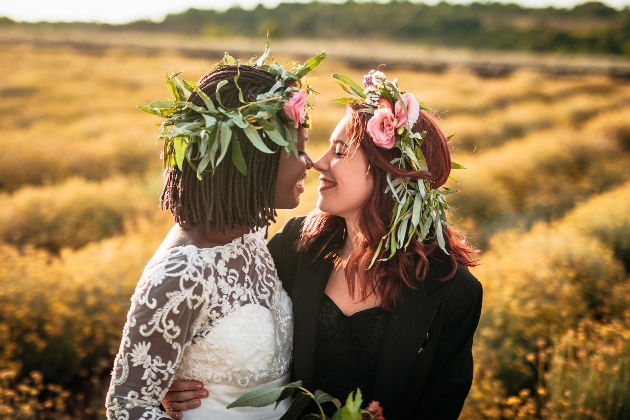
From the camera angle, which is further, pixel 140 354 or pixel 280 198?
pixel 280 198

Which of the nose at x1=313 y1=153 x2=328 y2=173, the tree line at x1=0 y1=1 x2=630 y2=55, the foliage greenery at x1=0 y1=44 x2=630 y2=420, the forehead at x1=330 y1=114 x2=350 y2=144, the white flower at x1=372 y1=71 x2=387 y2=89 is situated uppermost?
the tree line at x1=0 y1=1 x2=630 y2=55

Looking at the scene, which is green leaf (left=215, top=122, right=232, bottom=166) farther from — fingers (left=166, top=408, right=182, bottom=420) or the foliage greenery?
fingers (left=166, top=408, right=182, bottom=420)

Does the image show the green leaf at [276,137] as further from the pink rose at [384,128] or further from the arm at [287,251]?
the arm at [287,251]

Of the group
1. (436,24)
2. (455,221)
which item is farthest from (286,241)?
(436,24)

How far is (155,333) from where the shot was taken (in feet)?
6.73

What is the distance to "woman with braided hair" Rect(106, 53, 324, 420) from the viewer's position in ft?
6.83

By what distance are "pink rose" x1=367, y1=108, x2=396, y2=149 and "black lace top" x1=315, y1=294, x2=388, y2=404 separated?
82 cm

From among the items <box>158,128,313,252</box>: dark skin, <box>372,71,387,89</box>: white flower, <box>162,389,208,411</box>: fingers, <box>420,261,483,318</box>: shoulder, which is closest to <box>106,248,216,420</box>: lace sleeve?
<box>158,128,313,252</box>: dark skin

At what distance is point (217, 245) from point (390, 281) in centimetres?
89

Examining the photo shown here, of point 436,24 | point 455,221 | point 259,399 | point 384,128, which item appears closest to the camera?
point 259,399

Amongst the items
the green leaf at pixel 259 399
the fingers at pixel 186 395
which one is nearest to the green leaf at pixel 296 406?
the green leaf at pixel 259 399

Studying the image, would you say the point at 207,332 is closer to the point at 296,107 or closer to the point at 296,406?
the point at 296,406

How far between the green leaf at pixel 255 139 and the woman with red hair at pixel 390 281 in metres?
0.61

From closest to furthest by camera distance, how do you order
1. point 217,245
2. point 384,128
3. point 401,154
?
point 217,245, point 384,128, point 401,154
